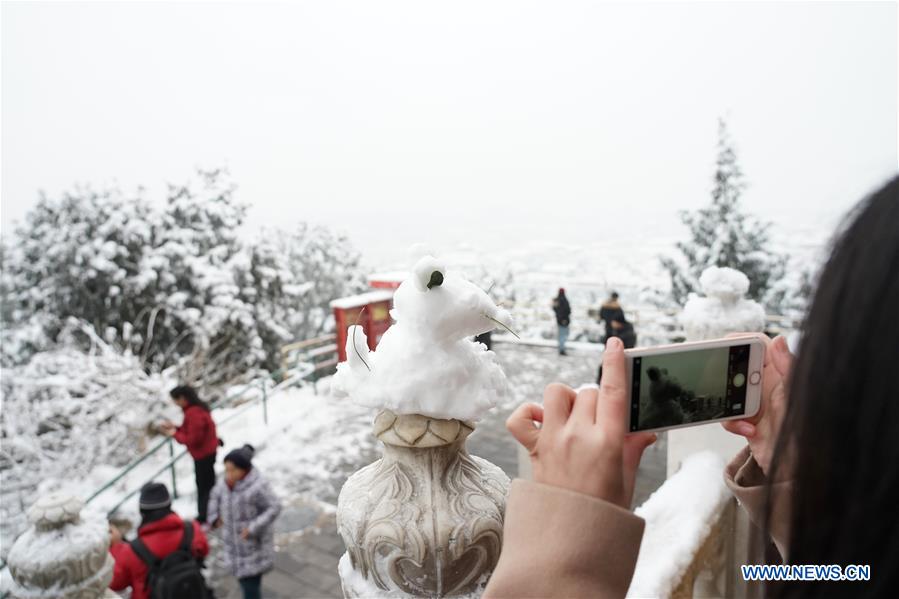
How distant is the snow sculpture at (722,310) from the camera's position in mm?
3178

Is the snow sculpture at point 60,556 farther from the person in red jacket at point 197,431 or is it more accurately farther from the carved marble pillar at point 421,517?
the person in red jacket at point 197,431

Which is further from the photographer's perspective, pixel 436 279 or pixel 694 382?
pixel 436 279

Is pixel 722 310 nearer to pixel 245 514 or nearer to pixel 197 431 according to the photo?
pixel 245 514

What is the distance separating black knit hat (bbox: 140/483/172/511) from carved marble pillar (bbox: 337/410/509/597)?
2130 millimetres

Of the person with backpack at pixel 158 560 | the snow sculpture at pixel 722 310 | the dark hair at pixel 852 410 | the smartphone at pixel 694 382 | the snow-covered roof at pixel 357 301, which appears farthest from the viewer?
the snow-covered roof at pixel 357 301

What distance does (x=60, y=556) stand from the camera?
2.07m

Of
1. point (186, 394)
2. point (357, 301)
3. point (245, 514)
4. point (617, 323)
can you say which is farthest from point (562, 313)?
point (245, 514)

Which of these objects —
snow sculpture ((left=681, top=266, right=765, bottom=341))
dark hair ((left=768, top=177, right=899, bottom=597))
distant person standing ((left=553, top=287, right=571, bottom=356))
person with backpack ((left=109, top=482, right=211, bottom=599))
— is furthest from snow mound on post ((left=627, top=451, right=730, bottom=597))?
distant person standing ((left=553, top=287, right=571, bottom=356))

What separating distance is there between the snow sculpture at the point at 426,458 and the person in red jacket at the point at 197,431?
4.04 m

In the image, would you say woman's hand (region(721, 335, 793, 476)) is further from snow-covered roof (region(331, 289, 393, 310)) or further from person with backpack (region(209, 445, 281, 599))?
snow-covered roof (region(331, 289, 393, 310))

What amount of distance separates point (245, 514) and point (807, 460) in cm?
335

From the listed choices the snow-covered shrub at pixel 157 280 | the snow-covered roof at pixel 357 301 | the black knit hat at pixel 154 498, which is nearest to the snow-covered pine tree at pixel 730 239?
the snow-covered roof at pixel 357 301

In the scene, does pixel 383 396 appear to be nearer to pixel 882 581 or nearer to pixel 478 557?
pixel 478 557

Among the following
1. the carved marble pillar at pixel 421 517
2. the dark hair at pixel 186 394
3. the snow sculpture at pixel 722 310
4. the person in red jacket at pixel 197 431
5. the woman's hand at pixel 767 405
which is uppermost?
the woman's hand at pixel 767 405
